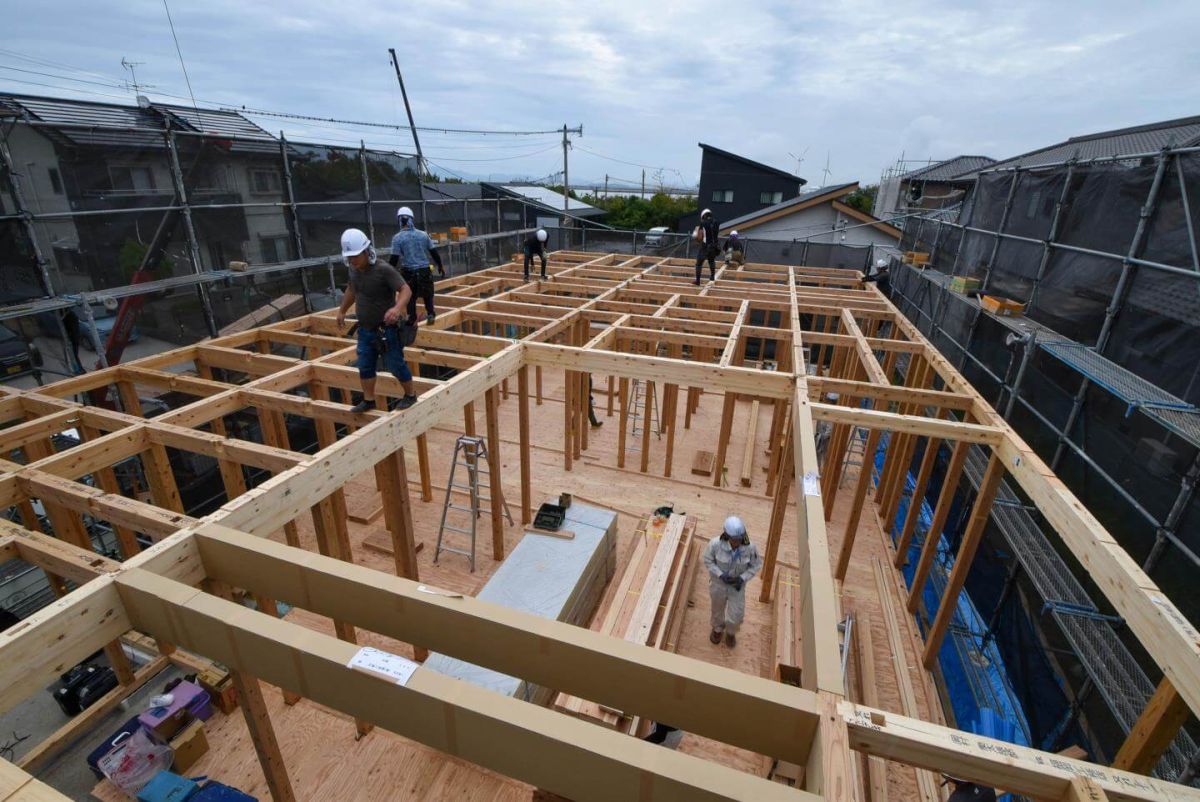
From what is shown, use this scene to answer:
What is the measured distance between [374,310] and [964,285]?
Result: 977cm

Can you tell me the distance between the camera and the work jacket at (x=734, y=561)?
4941mm

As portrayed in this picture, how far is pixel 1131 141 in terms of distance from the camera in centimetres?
793

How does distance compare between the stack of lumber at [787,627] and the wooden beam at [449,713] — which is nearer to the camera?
the wooden beam at [449,713]

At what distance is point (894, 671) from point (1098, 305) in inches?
193

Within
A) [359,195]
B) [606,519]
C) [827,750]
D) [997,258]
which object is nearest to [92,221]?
[359,195]

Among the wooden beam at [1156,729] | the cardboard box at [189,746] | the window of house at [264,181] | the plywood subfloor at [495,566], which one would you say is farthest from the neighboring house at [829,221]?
the cardboard box at [189,746]

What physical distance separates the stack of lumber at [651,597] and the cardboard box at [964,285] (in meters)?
6.94

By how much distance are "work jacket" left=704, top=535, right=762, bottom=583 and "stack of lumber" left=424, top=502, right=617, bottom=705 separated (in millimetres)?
1174

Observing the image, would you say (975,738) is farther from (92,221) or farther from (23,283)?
(92,221)

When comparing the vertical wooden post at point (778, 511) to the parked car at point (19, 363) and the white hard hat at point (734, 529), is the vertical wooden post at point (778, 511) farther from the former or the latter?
the parked car at point (19, 363)

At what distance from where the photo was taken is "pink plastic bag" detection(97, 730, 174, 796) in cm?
377

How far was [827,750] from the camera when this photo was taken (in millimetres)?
1953

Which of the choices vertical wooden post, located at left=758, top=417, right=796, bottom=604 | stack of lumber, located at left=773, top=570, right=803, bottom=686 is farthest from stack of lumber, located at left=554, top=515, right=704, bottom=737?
stack of lumber, located at left=773, top=570, right=803, bottom=686

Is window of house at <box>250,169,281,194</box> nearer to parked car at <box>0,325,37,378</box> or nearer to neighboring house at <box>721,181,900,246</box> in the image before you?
parked car at <box>0,325,37,378</box>
